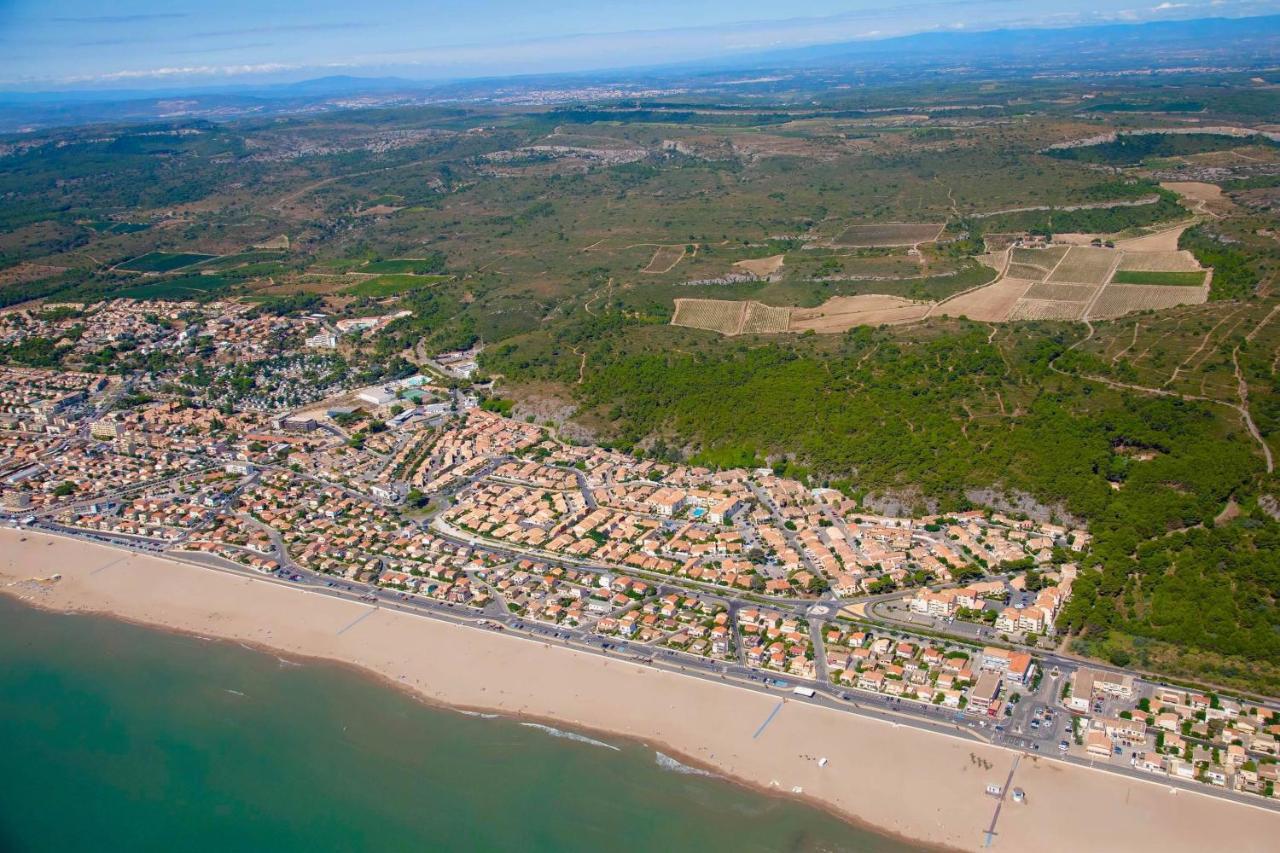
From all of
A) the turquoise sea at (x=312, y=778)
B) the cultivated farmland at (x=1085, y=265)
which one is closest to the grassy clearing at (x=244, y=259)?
the turquoise sea at (x=312, y=778)

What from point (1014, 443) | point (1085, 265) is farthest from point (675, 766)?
point (1085, 265)

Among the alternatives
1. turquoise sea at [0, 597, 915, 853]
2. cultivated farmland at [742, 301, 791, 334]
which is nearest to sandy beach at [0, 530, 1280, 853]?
turquoise sea at [0, 597, 915, 853]

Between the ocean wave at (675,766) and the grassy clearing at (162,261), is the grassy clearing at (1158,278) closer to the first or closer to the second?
the ocean wave at (675,766)

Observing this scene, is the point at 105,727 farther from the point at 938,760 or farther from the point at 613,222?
the point at 613,222

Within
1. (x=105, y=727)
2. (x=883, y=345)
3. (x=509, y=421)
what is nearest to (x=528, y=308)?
(x=509, y=421)

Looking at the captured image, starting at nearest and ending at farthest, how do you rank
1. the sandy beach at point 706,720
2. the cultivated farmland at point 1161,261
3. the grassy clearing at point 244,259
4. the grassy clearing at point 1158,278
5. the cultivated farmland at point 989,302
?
the sandy beach at point 706,720, the cultivated farmland at point 989,302, the grassy clearing at point 1158,278, the cultivated farmland at point 1161,261, the grassy clearing at point 244,259

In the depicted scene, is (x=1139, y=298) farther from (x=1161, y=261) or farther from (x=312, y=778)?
(x=312, y=778)
